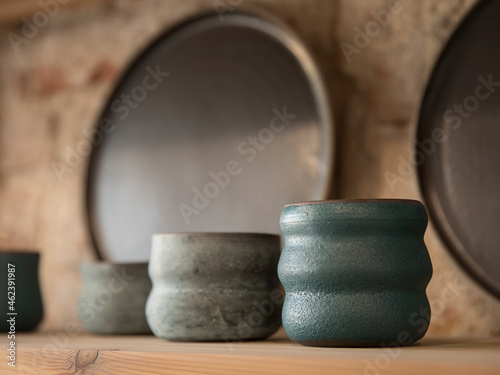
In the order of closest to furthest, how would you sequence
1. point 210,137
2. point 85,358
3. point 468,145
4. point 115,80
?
point 85,358, point 468,145, point 210,137, point 115,80

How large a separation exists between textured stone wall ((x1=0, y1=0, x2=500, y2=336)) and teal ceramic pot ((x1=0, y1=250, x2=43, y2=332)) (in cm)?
25

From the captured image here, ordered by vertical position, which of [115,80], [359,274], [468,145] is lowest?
[359,274]

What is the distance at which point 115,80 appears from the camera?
1.41 metres

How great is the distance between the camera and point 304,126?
115 cm

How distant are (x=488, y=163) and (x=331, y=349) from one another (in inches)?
17.4

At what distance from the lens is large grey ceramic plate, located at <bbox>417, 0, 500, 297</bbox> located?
3.22ft

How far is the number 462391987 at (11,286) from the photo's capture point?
1125mm

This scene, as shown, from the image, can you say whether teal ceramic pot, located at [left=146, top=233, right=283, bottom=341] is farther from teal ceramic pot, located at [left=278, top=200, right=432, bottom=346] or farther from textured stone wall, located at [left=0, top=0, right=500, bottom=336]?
textured stone wall, located at [left=0, top=0, right=500, bottom=336]

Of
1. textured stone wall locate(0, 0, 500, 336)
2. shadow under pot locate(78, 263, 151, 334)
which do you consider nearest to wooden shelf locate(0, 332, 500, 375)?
shadow under pot locate(78, 263, 151, 334)

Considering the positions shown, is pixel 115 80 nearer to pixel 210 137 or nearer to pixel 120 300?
pixel 210 137

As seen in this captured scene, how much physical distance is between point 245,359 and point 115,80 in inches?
34.4

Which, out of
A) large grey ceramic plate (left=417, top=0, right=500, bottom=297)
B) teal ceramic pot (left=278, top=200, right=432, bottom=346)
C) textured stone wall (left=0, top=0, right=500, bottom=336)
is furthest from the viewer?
textured stone wall (left=0, top=0, right=500, bottom=336)

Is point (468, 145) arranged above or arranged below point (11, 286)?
above

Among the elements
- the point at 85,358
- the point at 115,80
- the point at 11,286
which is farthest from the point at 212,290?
the point at 115,80
